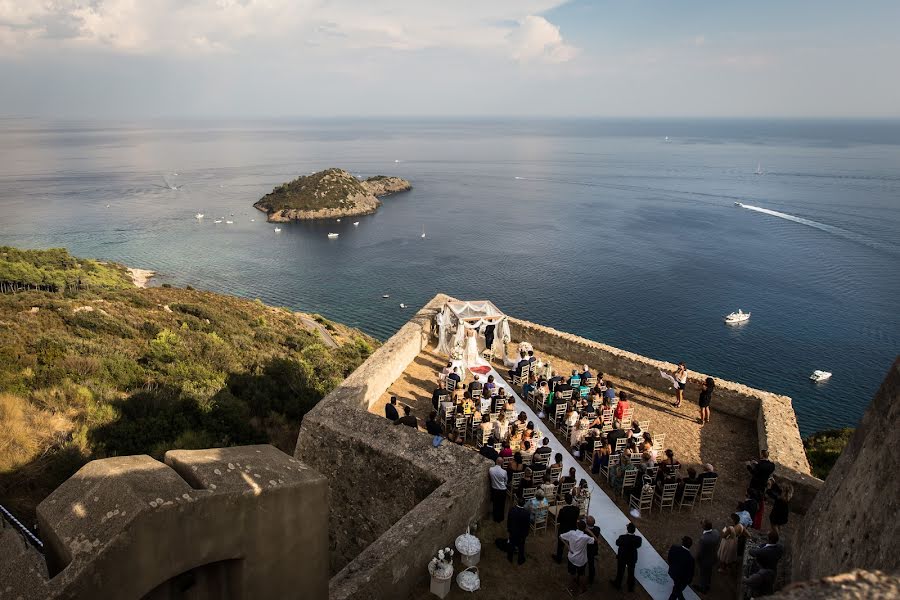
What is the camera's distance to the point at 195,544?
13.0ft

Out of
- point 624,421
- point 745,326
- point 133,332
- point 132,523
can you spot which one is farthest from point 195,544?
point 745,326

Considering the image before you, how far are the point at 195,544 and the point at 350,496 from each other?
244 inches

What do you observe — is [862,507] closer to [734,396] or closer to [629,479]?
[629,479]

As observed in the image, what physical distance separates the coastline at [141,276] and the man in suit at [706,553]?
56.0m

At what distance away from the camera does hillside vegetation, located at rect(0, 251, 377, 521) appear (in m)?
10.8

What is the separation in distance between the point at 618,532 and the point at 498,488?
6.72 ft

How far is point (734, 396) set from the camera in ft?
40.0

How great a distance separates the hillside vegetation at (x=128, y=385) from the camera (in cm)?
1080

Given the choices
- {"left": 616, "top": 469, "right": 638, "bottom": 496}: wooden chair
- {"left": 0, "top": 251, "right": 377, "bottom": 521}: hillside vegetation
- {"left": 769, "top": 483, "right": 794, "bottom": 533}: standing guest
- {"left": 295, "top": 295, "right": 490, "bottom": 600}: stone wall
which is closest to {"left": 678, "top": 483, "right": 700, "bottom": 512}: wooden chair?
{"left": 616, "top": 469, "right": 638, "bottom": 496}: wooden chair

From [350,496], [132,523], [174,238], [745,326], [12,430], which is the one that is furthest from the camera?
[174,238]

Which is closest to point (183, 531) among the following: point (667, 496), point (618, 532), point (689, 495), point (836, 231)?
point (618, 532)

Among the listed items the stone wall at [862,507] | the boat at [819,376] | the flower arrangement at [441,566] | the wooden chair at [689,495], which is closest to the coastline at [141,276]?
the flower arrangement at [441,566]

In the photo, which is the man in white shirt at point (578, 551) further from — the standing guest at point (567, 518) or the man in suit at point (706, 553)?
the man in suit at point (706, 553)

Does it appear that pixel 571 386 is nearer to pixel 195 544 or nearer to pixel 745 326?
pixel 195 544
